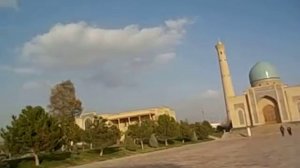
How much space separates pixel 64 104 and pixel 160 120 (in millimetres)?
14252

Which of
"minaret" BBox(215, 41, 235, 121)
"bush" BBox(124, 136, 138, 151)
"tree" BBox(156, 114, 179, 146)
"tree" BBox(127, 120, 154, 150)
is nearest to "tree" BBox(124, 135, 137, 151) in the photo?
"bush" BBox(124, 136, 138, 151)

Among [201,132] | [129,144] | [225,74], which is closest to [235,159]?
[129,144]

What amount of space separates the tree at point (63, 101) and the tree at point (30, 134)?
24.6m

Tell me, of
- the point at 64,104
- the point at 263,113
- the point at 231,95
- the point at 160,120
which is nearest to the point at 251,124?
the point at 263,113

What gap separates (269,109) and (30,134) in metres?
48.3

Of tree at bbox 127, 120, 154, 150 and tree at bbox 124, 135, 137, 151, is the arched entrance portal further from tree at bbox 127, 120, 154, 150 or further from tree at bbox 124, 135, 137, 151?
tree at bbox 124, 135, 137, 151

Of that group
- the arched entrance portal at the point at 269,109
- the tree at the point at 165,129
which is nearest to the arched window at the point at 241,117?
the arched entrance portal at the point at 269,109

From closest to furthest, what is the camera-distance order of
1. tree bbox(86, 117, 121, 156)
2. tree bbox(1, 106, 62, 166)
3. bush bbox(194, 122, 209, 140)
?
1. tree bbox(1, 106, 62, 166)
2. tree bbox(86, 117, 121, 156)
3. bush bbox(194, 122, 209, 140)

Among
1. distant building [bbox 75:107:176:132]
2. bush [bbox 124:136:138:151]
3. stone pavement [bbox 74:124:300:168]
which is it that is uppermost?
distant building [bbox 75:107:176:132]

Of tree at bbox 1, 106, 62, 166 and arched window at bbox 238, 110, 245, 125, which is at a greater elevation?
arched window at bbox 238, 110, 245, 125

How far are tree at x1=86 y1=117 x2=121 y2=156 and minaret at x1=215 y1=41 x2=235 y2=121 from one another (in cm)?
3699

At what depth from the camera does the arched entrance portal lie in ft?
216

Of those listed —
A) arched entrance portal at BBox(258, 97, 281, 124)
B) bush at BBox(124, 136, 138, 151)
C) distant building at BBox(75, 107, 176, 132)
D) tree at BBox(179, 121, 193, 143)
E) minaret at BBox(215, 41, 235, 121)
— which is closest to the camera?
bush at BBox(124, 136, 138, 151)

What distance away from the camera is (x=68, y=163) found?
31953mm
